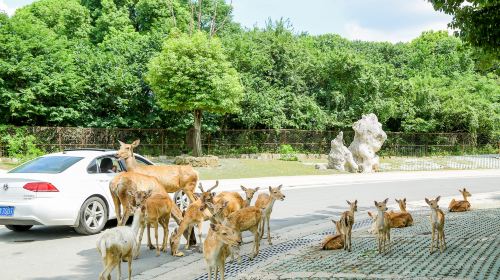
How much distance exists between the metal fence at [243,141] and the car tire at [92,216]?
845 inches

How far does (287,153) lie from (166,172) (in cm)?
2792

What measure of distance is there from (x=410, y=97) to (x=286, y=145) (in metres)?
12.8

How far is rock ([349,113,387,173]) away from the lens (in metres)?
32.5

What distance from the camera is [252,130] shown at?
3944 centimetres

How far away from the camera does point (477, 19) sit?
917 cm

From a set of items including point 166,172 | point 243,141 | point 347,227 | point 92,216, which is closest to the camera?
point 347,227

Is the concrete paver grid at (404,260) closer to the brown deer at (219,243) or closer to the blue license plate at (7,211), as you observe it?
the brown deer at (219,243)

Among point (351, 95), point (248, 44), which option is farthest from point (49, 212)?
point (351, 95)

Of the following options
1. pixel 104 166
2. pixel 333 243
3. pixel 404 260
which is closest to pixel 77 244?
pixel 104 166

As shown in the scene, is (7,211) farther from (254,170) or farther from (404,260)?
(254,170)

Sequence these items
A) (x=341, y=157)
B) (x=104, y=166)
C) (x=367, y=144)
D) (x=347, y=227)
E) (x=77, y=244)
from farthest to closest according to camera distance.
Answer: (x=367, y=144)
(x=341, y=157)
(x=104, y=166)
(x=77, y=244)
(x=347, y=227)

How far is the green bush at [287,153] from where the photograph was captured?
37031 millimetres

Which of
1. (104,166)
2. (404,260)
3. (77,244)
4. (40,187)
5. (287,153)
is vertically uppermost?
(104,166)

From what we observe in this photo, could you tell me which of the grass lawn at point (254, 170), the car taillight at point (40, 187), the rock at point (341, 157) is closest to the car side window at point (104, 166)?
the car taillight at point (40, 187)
